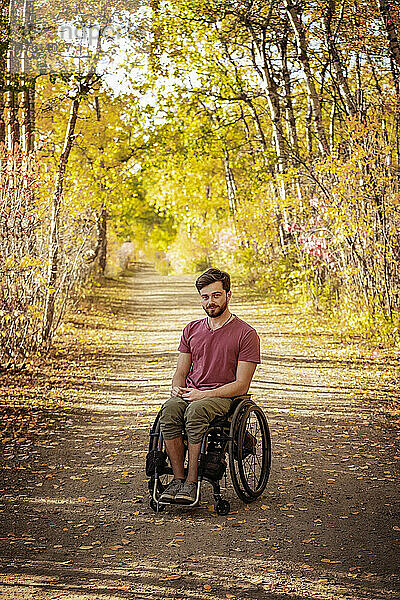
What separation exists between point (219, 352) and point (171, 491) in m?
1.00

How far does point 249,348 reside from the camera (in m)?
5.17

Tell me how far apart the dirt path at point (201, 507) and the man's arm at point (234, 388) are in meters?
0.73

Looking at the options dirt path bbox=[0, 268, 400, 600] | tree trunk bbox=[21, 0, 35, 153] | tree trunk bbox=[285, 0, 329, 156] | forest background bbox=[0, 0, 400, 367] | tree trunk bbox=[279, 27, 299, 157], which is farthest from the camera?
tree trunk bbox=[279, 27, 299, 157]

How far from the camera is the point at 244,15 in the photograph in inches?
604

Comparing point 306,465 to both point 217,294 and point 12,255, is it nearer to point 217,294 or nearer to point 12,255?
point 217,294

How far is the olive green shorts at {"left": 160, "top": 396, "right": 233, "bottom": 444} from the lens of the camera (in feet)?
15.8

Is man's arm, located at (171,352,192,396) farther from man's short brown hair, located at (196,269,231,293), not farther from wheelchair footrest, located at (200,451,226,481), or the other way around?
wheelchair footrest, located at (200,451,226,481)

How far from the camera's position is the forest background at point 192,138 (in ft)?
34.0

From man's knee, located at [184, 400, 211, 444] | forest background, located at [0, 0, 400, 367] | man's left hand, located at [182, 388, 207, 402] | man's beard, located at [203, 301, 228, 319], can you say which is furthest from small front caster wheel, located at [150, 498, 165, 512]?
forest background, located at [0, 0, 400, 367]

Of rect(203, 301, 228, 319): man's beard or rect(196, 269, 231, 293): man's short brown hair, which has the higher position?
rect(196, 269, 231, 293): man's short brown hair

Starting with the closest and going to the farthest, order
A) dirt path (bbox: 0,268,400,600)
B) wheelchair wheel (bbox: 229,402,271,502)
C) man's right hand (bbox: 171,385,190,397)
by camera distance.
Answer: dirt path (bbox: 0,268,400,600), wheelchair wheel (bbox: 229,402,271,502), man's right hand (bbox: 171,385,190,397)

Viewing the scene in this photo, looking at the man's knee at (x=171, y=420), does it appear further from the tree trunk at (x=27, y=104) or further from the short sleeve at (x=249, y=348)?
the tree trunk at (x=27, y=104)

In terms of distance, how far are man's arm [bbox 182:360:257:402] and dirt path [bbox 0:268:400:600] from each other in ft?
A: 2.38

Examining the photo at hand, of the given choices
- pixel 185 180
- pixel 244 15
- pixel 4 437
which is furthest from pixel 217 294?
pixel 185 180
